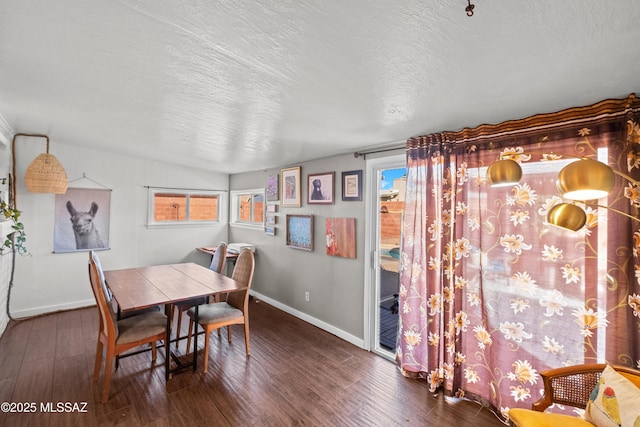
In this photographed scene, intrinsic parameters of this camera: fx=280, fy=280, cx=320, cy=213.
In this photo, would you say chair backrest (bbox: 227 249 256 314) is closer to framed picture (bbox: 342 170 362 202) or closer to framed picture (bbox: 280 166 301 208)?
framed picture (bbox: 280 166 301 208)

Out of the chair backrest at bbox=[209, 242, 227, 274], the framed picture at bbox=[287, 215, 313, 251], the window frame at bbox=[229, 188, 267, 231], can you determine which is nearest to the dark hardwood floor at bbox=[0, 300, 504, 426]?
the chair backrest at bbox=[209, 242, 227, 274]

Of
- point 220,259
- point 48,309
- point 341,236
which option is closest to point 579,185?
point 341,236

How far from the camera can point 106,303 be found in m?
2.10

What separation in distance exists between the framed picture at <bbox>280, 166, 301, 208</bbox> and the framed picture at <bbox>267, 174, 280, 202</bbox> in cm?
15

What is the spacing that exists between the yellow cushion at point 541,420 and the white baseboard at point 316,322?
1703mm

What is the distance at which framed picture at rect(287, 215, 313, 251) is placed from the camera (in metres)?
3.64

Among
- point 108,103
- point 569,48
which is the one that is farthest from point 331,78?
point 108,103

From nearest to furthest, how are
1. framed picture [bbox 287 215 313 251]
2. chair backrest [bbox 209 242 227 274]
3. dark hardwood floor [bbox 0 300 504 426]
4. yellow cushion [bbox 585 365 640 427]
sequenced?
yellow cushion [bbox 585 365 640 427] < dark hardwood floor [bbox 0 300 504 426] < chair backrest [bbox 209 242 227 274] < framed picture [bbox 287 215 313 251]

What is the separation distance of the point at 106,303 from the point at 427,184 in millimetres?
2695

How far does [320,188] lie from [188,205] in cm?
277

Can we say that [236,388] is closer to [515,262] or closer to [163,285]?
[163,285]

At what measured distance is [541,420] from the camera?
4.58ft

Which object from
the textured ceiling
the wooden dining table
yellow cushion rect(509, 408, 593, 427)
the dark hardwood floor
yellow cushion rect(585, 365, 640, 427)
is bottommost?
the dark hardwood floor

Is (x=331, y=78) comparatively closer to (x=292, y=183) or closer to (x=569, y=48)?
(x=569, y=48)
